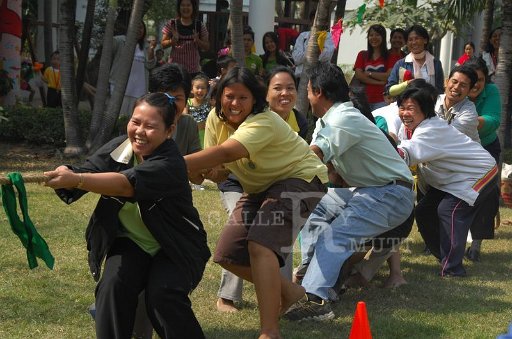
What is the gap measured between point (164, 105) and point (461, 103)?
3.85 m

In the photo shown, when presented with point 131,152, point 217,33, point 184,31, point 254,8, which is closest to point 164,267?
point 131,152

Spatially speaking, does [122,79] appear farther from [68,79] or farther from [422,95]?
[422,95]

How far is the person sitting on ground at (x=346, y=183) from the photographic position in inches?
224

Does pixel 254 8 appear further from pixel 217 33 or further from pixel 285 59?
pixel 285 59

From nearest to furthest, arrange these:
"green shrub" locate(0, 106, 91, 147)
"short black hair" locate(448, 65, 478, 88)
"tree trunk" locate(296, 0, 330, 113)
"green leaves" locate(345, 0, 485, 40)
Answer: "short black hair" locate(448, 65, 478, 88)
"tree trunk" locate(296, 0, 330, 113)
"green shrub" locate(0, 106, 91, 147)
"green leaves" locate(345, 0, 485, 40)

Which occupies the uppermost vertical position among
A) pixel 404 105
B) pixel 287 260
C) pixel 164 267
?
pixel 404 105

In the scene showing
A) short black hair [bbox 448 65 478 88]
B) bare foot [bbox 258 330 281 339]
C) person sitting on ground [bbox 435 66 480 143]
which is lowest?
bare foot [bbox 258 330 281 339]

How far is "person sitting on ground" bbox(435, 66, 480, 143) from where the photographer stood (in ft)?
24.4

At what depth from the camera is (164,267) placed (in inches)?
173

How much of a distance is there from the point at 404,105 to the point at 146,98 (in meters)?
2.94

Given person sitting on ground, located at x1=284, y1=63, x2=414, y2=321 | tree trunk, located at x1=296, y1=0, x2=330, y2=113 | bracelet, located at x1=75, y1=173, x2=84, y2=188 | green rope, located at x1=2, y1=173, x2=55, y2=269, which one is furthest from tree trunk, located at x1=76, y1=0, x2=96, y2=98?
bracelet, located at x1=75, y1=173, x2=84, y2=188

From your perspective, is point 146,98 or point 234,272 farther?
point 234,272

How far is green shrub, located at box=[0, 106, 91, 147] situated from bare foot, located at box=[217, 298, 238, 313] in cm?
723

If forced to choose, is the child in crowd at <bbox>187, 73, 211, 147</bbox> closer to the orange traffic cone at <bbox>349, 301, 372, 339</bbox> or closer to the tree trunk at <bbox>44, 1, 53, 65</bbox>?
the orange traffic cone at <bbox>349, 301, 372, 339</bbox>
